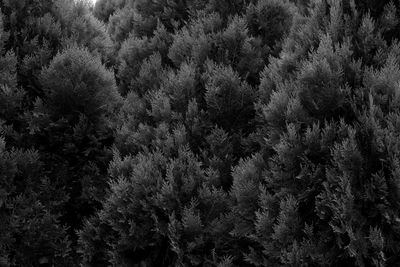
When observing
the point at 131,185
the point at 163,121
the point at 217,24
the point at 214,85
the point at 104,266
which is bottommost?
the point at 104,266

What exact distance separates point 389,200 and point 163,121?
2.27 metres

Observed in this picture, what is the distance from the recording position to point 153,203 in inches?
165

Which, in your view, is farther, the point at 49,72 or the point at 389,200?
the point at 49,72

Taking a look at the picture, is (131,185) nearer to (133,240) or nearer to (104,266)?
(133,240)

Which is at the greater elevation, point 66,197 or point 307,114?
point 307,114

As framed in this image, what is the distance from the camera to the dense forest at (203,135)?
3.38 meters

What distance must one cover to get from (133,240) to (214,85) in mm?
1683

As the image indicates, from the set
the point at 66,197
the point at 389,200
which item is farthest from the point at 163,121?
the point at 389,200

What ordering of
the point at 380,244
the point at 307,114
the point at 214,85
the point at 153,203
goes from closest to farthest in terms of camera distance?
the point at 380,244 → the point at 307,114 → the point at 153,203 → the point at 214,85

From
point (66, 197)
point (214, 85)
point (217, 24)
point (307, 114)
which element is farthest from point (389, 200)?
point (66, 197)

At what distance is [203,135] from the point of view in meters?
4.52

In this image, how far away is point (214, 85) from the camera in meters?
4.47

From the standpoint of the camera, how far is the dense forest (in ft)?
11.1

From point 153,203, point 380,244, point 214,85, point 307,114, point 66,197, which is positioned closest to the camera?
point 380,244
